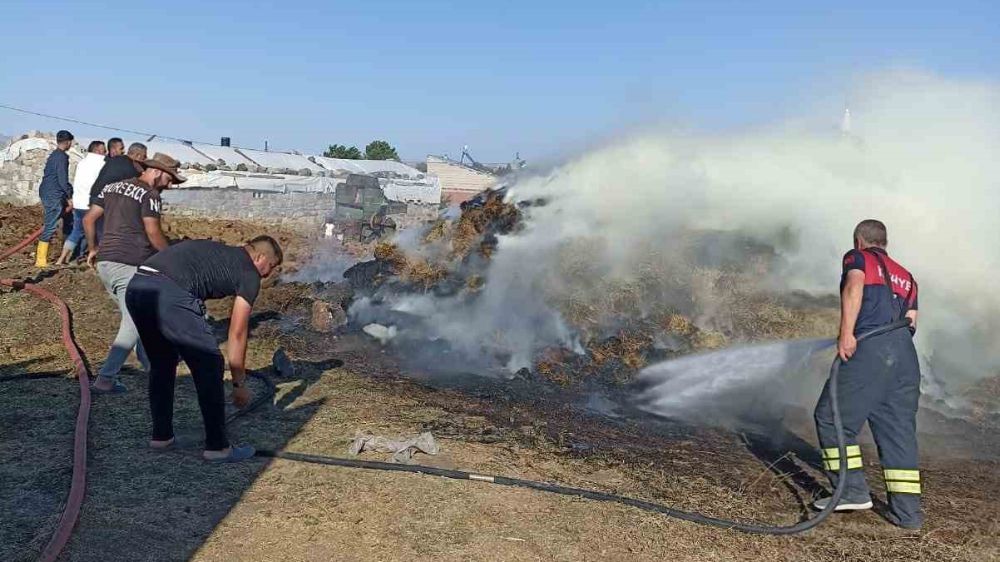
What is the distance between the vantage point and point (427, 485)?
15.4 ft

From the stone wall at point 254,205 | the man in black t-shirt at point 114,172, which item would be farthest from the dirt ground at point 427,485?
the stone wall at point 254,205

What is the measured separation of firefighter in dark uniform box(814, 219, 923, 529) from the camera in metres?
4.62

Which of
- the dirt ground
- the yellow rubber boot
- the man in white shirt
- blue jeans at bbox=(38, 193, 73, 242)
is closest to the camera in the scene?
the dirt ground

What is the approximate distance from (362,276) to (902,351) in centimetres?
803

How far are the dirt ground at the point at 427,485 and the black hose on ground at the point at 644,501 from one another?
0.05 meters

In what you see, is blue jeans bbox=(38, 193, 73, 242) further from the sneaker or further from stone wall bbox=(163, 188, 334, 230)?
the sneaker

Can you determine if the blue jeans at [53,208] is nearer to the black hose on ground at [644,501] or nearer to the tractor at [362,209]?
the black hose on ground at [644,501]

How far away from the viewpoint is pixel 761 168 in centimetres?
1062

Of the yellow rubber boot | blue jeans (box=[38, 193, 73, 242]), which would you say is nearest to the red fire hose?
the yellow rubber boot

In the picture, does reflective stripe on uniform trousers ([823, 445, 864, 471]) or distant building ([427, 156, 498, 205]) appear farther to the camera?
distant building ([427, 156, 498, 205])

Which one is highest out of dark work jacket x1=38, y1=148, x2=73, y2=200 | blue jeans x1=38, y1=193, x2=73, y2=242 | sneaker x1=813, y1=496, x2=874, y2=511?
dark work jacket x1=38, y1=148, x2=73, y2=200

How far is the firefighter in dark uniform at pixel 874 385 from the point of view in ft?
15.2

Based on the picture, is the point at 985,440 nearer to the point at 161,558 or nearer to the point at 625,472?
the point at 625,472

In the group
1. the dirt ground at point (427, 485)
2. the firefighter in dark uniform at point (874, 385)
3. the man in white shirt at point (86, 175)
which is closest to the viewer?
the dirt ground at point (427, 485)
